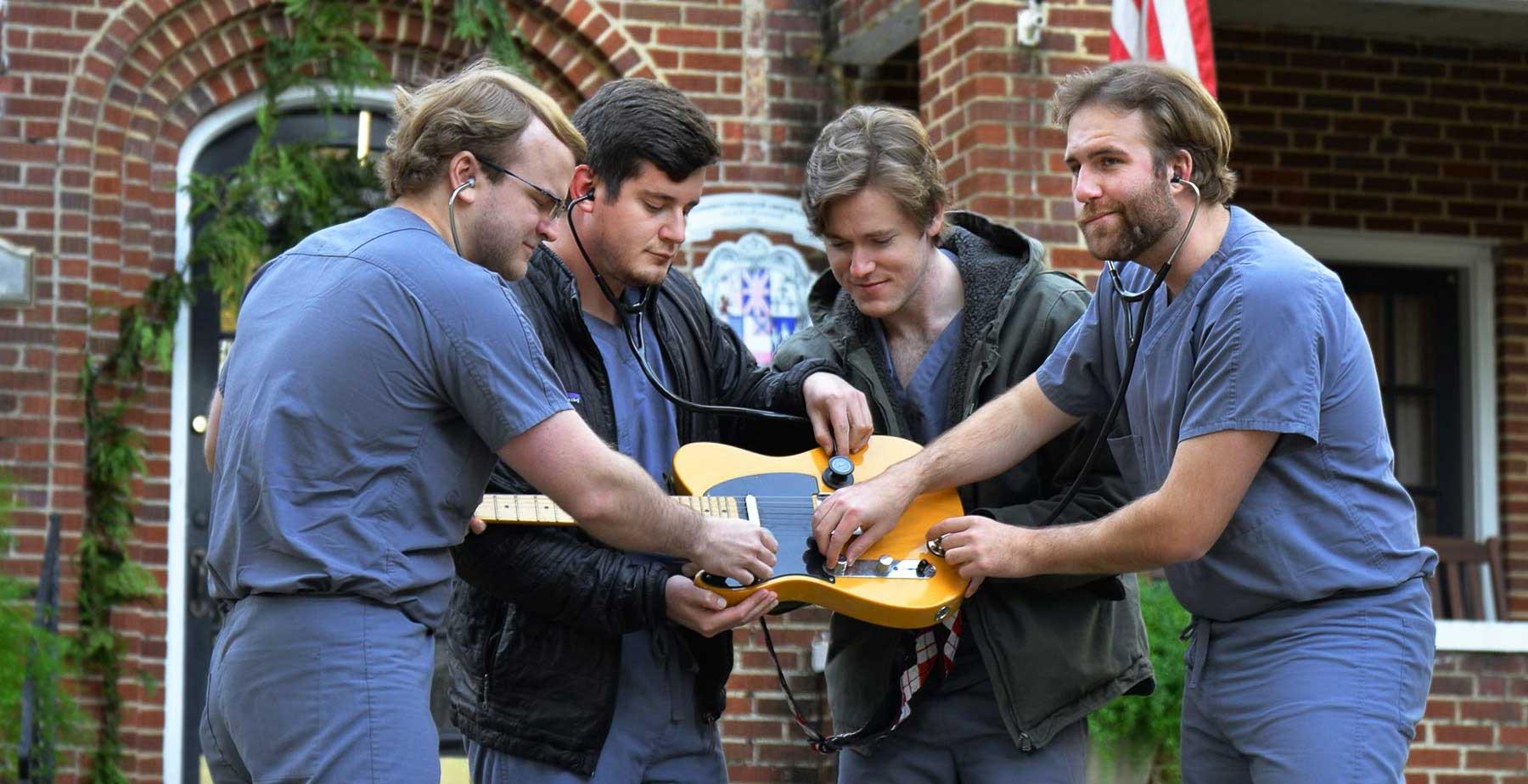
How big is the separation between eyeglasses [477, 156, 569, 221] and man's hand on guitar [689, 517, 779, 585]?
555 millimetres

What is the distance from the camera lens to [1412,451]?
27.0ft

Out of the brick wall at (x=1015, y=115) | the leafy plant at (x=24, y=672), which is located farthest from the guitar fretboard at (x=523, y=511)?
the brick wall at (x=1015, y=115)

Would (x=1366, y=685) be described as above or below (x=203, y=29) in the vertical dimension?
below

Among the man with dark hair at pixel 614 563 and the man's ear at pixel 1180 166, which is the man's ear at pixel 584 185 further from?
the man's ear at pixel 1180 166

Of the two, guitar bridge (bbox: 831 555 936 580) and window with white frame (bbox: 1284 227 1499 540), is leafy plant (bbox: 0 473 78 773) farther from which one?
window with white frame (bbox: 1284 227 1499 540)

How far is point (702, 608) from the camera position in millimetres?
3107

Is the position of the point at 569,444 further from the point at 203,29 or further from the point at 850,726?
the point at 203,29

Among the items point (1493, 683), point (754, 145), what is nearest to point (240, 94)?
point (754, 145)

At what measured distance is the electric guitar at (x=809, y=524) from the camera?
321cm

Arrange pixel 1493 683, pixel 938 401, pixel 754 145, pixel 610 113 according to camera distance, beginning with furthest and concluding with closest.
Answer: pixel 754 145, pixel 1493 683, pixel 938 401, pixel 610 113

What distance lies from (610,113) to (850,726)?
1202 millimetres

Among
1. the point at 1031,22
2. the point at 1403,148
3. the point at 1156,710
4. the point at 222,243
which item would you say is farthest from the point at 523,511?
the point at 1403,148

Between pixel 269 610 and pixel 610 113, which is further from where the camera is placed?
pixel 610 113

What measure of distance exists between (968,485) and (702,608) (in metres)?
0.69
